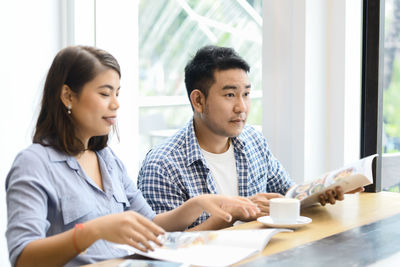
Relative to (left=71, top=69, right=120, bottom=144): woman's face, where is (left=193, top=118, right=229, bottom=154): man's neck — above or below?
below

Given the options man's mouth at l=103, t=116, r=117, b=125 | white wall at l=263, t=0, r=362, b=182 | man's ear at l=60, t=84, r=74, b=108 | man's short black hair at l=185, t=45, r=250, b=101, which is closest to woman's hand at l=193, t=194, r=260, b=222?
man's mouth at l=103, t=116, r=117, b=125

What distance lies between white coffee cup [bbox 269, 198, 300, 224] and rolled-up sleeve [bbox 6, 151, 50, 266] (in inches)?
22.6

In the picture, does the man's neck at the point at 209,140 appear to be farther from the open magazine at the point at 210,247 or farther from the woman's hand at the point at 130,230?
the woman's hand at the point at 130,230

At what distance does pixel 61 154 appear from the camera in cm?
133

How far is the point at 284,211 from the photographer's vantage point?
137 centimetres

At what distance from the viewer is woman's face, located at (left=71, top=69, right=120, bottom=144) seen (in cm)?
138

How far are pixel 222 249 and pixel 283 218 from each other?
290mm

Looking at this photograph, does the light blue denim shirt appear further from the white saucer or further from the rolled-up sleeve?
the white saucer

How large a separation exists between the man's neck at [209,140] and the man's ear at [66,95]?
0.65 meters

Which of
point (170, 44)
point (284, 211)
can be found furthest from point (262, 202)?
point (170, 44)

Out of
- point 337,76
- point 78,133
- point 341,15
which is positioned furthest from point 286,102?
point 78,133

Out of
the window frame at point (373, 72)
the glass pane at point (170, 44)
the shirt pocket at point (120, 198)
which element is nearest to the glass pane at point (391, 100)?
the window frame at point (373, 72)

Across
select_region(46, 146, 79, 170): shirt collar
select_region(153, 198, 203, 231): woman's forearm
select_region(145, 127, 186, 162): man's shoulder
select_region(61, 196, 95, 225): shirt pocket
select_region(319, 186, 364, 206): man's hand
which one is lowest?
select_region(153, 198, 203, 231): woman's forearm

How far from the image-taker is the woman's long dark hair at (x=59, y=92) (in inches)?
53.8
